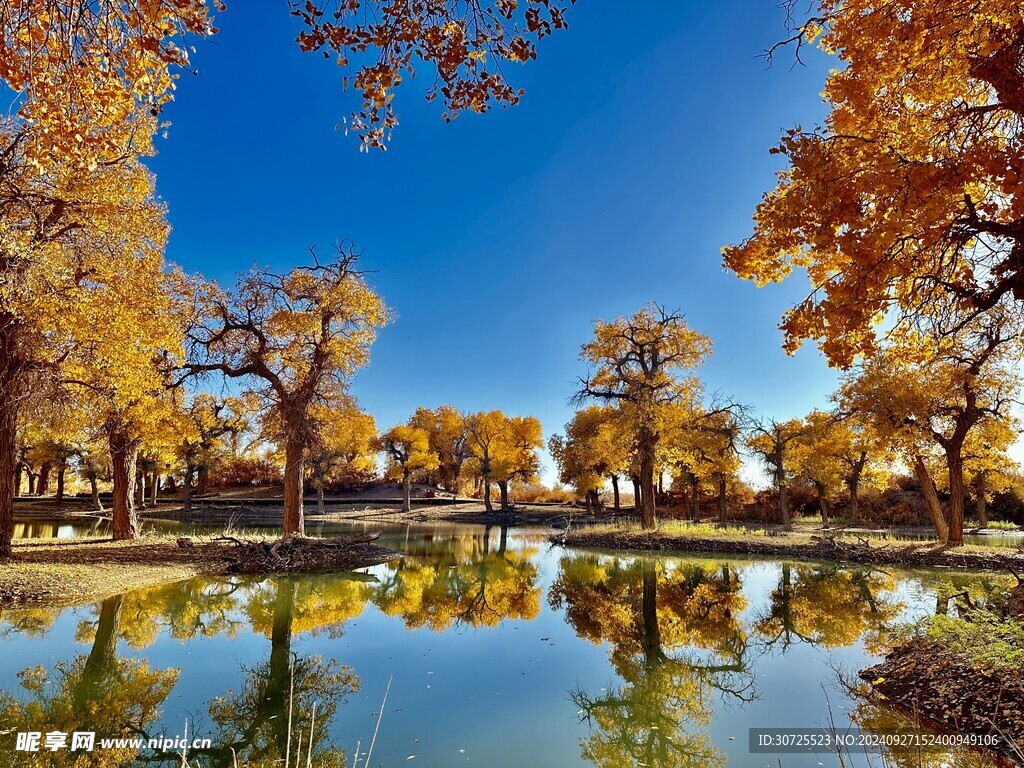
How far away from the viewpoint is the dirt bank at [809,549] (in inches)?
631

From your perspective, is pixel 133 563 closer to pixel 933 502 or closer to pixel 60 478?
pixel 933 502

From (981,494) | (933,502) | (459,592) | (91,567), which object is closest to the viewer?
(91,567)

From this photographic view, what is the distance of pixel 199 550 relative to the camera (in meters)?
15.5

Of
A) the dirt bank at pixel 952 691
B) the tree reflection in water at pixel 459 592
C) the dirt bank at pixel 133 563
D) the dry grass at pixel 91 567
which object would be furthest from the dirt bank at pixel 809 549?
the dry grass at pixel 91 567

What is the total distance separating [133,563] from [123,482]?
4.42 meters

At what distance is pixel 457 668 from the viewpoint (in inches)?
300

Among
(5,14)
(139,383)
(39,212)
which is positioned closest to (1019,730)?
(5,14)

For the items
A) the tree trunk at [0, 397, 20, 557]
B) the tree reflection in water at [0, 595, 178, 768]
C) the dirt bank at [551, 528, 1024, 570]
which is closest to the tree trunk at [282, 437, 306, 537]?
the tree trunk at [0, 397, 20, 557]

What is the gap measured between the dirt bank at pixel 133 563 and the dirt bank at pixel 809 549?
30.6 ft

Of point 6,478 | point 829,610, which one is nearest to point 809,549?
point 829,610

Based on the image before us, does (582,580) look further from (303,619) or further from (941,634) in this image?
(941,634)

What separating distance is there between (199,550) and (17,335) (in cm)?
749

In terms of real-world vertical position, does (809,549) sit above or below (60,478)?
below

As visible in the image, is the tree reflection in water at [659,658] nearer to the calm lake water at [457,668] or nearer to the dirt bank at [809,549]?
the calm lake water at [457,668]
